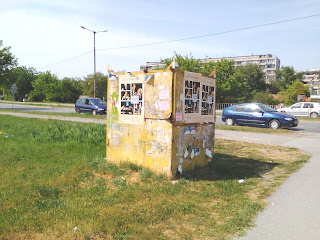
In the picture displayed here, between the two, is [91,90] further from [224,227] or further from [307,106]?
[224,227]

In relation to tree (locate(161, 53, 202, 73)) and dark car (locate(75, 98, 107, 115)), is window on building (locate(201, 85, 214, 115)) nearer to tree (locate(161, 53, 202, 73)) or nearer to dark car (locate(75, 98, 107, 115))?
dark car (locate(75, 98, 107, 115))

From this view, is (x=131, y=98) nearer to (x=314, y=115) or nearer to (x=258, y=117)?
(x=258, y=117)

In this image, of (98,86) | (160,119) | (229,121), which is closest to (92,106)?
(229,121)

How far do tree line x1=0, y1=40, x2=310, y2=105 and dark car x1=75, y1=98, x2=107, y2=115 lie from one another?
14119 mm

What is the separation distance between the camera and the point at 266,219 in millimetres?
4102

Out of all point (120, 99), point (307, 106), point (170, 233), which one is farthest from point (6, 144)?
point (307, 106)

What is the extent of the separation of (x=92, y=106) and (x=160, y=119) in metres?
19.8

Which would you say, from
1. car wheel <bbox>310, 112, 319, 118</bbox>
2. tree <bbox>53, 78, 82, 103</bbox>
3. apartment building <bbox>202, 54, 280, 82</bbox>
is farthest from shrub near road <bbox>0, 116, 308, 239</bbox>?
apartment building <bbox>202, 54, 280, 82</bbox>

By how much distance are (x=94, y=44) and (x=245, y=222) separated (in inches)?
1441

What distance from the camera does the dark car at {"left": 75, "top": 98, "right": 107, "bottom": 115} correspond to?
24312mm

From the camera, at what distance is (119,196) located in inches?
188

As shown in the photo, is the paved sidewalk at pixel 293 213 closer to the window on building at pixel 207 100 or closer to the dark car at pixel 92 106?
the window on building at pixel 207 100

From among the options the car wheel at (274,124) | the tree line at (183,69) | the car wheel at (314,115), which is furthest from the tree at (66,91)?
the car wheel at (274,124)

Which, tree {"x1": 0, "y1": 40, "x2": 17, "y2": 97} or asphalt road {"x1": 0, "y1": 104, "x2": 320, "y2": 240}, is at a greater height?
tree {"x1": 0, "y1": 40, "x2": 17, "y2": 97}
